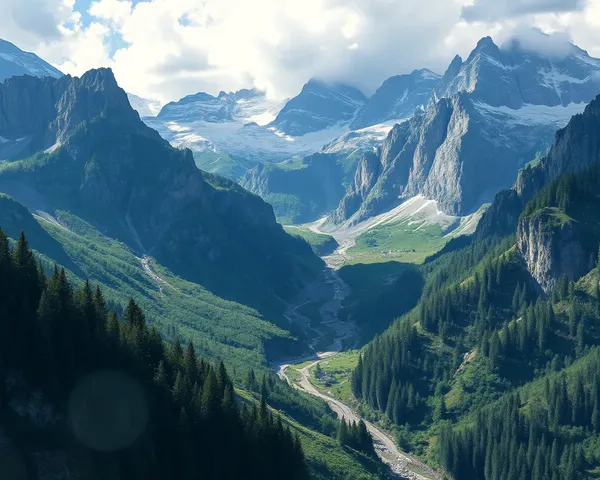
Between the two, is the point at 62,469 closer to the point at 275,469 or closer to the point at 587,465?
the point at 275,469

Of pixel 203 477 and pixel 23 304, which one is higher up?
pixel 23 304

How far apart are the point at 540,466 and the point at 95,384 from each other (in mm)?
122306

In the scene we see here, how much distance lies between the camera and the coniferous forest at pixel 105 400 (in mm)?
→ 102938

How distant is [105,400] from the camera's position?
111 m

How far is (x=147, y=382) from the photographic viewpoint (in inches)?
4818

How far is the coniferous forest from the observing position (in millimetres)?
102938

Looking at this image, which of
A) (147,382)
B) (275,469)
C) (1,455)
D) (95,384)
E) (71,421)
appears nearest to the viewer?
(1,455)

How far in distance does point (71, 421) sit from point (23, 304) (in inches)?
686

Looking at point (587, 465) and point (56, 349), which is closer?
point (56, 349)

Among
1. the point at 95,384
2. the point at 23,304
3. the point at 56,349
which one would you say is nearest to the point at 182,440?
the point at 95,384

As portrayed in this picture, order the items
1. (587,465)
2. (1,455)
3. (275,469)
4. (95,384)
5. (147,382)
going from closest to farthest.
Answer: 1. (1,455)
2. (95,384)
3. (147,382)
4. (275,469)
5. (587,465)

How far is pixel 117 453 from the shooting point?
108 m

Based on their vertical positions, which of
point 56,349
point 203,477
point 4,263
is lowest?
point 203,477

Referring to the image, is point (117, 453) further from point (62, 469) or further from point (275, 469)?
point (275, 469)
